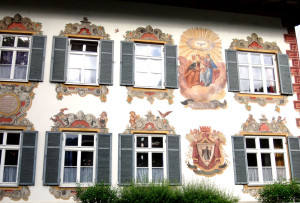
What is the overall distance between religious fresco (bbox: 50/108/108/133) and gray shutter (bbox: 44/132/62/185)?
0.27m

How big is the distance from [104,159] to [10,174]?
2.63 meters

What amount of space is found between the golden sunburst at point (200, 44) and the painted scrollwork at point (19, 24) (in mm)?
4674

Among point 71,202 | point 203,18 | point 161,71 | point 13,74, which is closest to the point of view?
point 71,202

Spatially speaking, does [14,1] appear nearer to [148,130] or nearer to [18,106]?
[18,106]

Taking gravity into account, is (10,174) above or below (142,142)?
below

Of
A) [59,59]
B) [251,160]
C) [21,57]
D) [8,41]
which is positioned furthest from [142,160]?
[8,41]

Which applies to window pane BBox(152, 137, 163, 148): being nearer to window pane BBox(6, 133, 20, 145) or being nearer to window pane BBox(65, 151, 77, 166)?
window pane BBox(65, 151, 77, 166)

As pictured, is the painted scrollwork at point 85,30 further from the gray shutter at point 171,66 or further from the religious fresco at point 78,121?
the religious fresco at point 78,121

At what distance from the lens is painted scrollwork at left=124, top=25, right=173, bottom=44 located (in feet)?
37.5

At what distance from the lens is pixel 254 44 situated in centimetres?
1227

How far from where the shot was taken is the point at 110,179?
10055 millimetres

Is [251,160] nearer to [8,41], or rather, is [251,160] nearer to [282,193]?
[282,193]

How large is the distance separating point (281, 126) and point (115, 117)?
5517mm

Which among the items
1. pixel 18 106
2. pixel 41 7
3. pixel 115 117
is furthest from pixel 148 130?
pixel 41 7
